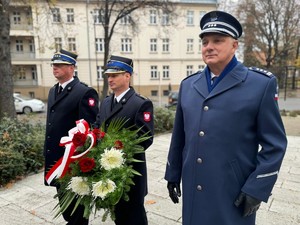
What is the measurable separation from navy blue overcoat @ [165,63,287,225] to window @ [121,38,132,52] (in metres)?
32.3

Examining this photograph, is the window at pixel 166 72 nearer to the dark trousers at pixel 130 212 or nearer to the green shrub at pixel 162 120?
the green shrub at pixel 162 120

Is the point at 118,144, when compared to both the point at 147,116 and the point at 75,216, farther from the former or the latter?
the point at 75,216

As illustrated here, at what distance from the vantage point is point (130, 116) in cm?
256

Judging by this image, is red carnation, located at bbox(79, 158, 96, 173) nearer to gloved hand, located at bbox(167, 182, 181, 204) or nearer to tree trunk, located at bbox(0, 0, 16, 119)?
gloved hand, located at bbox(167, 182, 181, 204)

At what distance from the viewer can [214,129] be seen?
73.3 inches

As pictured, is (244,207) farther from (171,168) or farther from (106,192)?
(106,192)

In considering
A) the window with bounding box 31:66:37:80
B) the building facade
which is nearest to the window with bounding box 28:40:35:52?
the building facade

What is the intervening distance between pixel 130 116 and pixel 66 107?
815mm

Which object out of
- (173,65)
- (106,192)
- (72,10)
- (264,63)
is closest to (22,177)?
(106,192)

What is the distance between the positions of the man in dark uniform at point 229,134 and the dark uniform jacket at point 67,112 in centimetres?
134

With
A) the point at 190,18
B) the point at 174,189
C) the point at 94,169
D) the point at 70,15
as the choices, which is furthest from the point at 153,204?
the point at 190,18

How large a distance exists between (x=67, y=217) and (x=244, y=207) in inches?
76.0

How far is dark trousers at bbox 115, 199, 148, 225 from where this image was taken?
104 inches

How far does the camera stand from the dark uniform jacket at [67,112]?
2934mm
